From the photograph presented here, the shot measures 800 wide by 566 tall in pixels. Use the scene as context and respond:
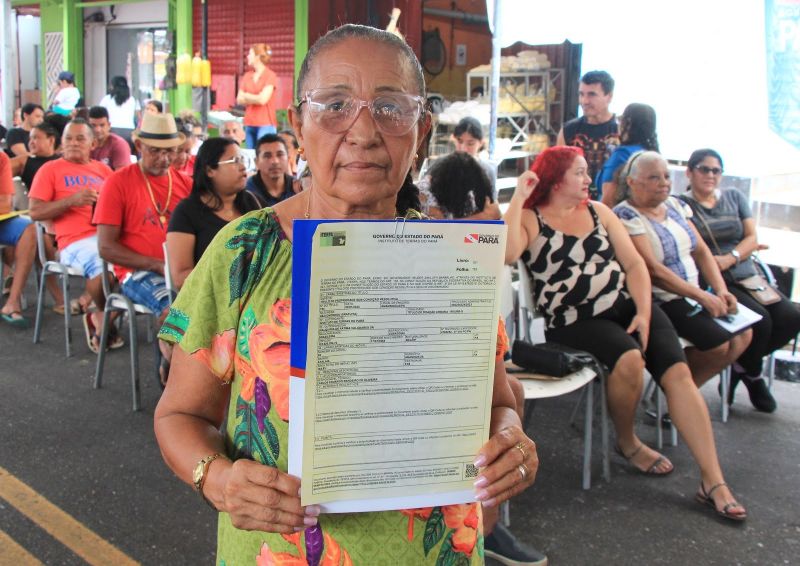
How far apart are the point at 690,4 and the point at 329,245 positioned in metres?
5.78

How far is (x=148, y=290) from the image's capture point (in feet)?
15.4

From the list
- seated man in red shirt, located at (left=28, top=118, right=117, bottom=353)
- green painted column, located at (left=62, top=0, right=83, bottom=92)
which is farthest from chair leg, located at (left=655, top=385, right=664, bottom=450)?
green painted column, located at (left=62, top=0, right=83, bottom=92)

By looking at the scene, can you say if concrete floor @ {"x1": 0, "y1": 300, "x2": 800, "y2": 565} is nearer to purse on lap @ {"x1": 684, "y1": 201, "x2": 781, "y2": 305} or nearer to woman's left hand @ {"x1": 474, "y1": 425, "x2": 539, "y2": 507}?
purse on lap @ {"x1": 684, "y1": 201, "x2": 781, "y2": 305}

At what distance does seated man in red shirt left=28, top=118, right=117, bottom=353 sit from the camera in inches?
216

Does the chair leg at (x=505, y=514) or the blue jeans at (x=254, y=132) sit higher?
the blue jeans at (x=254, y=132)

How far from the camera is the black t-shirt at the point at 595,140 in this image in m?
5.98

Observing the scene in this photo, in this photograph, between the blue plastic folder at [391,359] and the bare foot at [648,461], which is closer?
the blue plastic folder at [391,359]

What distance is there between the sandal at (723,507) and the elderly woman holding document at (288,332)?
2.57 meters

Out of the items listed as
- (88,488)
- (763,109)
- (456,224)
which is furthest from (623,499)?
(763,109)

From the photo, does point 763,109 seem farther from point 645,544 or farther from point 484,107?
point 484,107

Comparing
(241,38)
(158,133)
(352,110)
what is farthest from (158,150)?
(241,38)

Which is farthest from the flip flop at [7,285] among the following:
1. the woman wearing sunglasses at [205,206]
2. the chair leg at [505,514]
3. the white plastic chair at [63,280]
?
the chair leg at [505,514]

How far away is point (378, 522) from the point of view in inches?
48.1

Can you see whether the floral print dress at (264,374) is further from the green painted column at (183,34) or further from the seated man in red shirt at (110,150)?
the green painted column at (183,34)
